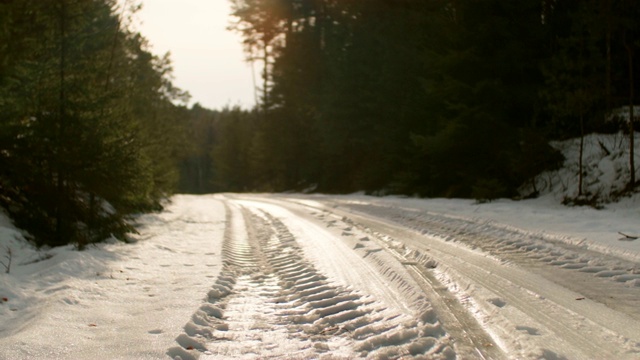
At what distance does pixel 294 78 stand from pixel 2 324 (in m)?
33.2

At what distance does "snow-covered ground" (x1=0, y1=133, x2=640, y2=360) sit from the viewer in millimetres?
3812

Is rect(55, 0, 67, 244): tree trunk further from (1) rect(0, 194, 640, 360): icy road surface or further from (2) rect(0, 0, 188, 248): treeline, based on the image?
(1) rect(0, 194, 640, 360): icy road surface

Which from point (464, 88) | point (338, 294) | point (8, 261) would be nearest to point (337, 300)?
point (338, 294)

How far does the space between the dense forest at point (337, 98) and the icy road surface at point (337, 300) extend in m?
1.64

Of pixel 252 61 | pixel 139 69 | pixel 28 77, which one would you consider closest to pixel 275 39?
pixel 252 61

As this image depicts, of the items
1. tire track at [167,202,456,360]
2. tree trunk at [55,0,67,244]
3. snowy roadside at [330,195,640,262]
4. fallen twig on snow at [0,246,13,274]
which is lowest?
tire track at [167,202,456,360]

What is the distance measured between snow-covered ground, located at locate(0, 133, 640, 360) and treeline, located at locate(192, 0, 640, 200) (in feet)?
19.2

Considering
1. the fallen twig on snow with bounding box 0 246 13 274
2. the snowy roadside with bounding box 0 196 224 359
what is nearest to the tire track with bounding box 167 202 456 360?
the snowy roadside with bounding box 0 196 224 359

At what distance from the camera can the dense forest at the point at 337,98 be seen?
8.49m

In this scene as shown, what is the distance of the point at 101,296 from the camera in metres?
5.50

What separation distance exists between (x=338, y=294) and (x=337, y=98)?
23.8 meters

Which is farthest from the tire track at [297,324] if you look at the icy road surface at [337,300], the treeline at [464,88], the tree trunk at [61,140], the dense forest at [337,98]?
the treeline at [464,88]

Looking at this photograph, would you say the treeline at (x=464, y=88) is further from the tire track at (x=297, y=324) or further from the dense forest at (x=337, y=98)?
the tire track at (x=297, y=324)

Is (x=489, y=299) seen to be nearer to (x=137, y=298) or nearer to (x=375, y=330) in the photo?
(x=375, y=330)
